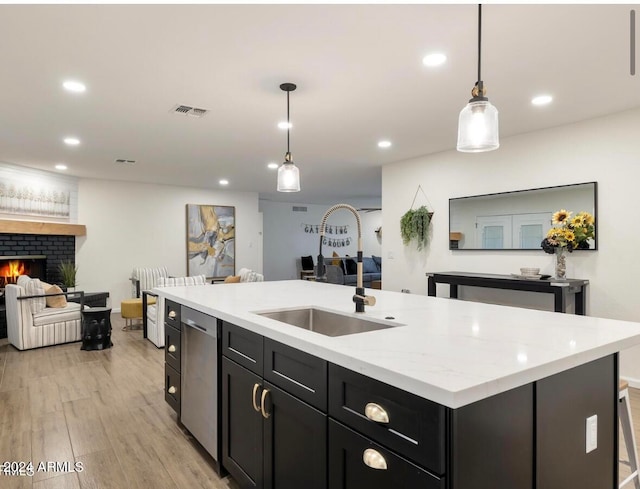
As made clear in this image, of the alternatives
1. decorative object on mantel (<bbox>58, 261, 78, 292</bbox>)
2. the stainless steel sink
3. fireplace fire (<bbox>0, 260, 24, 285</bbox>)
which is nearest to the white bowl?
the stainless steel sink

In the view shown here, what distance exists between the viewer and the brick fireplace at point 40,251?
6281 mm

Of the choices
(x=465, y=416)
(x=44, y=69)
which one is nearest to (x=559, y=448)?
(x=465, y=416)

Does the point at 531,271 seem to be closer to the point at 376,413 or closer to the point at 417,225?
the point at 417,225

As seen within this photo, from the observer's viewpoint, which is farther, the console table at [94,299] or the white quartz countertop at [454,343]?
the console table at [94,299]

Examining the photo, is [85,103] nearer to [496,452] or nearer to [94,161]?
[94,161]

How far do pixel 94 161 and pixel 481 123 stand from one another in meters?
5.73

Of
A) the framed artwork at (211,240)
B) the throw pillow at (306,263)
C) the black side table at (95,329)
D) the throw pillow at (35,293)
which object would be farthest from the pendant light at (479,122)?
the throw pillow at (306,263)

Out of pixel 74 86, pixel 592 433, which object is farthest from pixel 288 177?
pixel 592 433

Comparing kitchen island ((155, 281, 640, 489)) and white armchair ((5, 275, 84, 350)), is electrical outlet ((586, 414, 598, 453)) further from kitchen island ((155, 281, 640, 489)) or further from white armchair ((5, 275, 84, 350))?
white armchair ((5, 275, 84, 350))

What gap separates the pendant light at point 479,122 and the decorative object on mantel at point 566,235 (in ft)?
8.46

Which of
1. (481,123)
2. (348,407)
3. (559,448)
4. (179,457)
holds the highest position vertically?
(481,123)

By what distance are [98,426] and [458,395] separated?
280 cm

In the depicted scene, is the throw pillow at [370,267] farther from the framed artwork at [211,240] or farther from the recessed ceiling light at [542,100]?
the recessed ceiling light at [542,100]

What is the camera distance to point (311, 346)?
1376 mm
